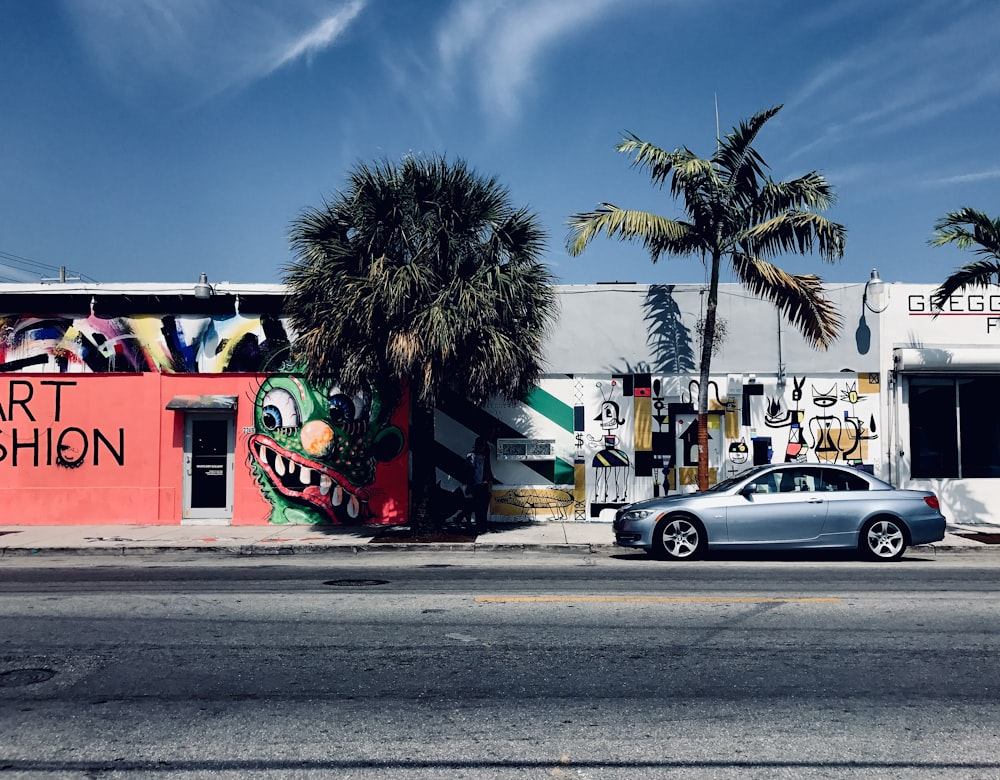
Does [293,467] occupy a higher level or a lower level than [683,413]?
lower

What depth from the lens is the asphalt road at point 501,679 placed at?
15.0 feet

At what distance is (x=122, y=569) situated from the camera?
1213 centimetres

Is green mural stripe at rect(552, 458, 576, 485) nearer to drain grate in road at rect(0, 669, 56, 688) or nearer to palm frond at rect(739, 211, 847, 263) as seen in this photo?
palm frond at rect(739, 211, 847, 263)

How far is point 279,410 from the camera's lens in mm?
17734

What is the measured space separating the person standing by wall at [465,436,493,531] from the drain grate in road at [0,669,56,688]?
10411 mm

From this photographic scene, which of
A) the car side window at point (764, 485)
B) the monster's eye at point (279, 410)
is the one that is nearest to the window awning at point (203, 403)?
the monster's eye at point (279, 410)

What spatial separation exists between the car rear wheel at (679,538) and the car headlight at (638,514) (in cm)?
19

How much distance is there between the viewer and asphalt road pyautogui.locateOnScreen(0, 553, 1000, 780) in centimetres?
457

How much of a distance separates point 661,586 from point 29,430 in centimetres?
1399

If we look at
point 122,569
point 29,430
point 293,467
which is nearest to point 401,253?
point 293,467

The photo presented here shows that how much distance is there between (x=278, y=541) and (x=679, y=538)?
6853mm

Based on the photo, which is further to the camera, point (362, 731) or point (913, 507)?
point (913, 507)

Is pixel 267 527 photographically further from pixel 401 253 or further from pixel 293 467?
pixel 401 253

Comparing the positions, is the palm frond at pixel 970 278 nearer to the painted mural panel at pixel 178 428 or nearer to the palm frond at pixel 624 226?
the palm frond at pixel 624 226
